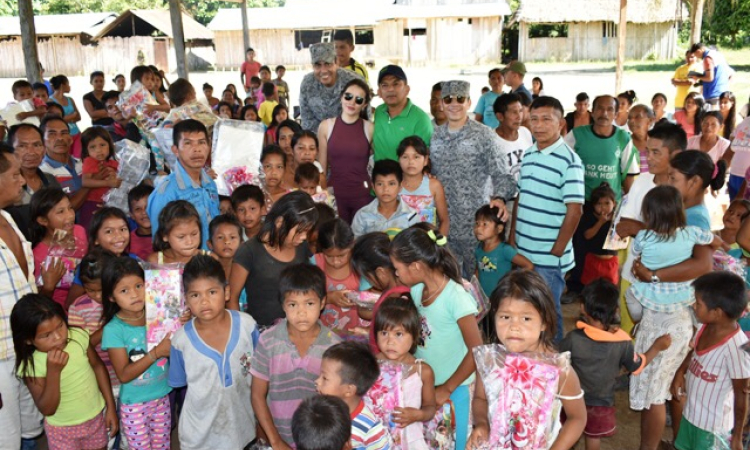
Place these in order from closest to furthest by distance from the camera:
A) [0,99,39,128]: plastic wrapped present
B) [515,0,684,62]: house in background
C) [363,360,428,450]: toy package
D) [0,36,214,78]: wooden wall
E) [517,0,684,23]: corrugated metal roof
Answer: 1. [363,360,428,450]: toy package
2. [0,99,39,128]: plastic wrapped present
3. [517,0,684,23]: corrugated metal roof
4. [515,0,684,62]: house in background
5. [0,36,214,78]: wooden wall

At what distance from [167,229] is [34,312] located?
78 cm

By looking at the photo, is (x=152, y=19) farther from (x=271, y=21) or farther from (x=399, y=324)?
(x=399, y=324)

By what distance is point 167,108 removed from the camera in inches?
243

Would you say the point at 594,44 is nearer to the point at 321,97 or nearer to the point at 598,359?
the point at 321,97

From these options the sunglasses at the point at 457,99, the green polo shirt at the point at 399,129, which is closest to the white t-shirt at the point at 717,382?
the sunglasses at the point at 457,99

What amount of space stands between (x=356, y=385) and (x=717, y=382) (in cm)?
188

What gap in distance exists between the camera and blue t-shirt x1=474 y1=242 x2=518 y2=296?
4023 mm

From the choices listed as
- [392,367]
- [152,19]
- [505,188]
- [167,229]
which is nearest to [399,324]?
[392,367]

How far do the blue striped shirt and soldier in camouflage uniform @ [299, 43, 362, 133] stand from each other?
5.94 ft

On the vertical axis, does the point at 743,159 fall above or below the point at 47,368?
above

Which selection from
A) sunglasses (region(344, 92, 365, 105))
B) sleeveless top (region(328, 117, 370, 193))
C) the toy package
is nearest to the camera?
the toy package

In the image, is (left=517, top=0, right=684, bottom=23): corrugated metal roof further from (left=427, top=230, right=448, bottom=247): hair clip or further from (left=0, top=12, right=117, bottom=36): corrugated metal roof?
(left=427, top=230, right=448, bottom=247): hair clip

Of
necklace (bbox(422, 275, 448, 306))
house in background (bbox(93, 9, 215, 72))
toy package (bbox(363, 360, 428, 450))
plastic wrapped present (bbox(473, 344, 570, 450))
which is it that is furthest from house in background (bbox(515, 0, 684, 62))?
plastic wrapped present (bbox(473, 344, 570, 450))

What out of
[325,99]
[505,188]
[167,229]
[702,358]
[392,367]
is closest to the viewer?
[392,367]
